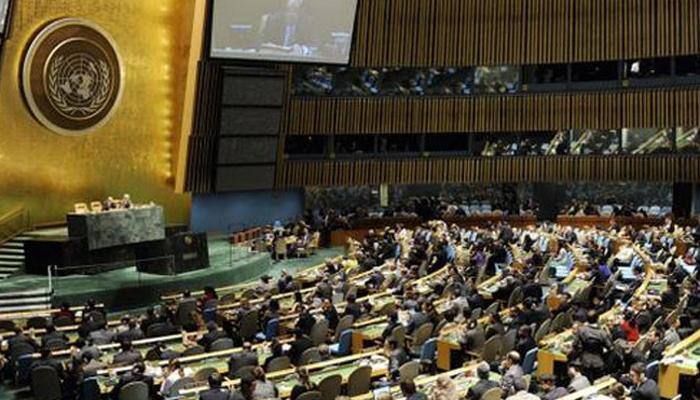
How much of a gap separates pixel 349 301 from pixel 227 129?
11.8m

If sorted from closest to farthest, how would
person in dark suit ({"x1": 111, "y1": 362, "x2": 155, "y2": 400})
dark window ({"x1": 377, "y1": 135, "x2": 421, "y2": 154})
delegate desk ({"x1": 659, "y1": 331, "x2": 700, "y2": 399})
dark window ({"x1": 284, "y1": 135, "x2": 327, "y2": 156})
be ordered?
person in dark suit ({"x1": 111, "y1": 362, "x2": 155, "y2": 400})
delegate desk ({"x1": 659, "y1": 331, "x2": 700, "y2": 399})
dark window ({"x1": 284, "y1": 135, "x2": 327, "y2": 156})
dark window ({"x1": 377, "y1": 135, "x2": 421, "y2": 154})

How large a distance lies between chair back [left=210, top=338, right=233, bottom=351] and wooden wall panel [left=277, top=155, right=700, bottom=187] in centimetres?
1655

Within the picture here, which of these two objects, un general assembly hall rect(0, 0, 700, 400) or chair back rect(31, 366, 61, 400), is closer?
chair back rect(31, 366, 61, 400)

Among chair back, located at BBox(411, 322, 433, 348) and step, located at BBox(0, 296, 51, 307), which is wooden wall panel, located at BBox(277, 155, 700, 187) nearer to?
step, located at BBox(0, 296, 51, 307)

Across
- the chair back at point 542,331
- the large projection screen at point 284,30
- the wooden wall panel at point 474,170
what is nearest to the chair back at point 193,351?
the chair back at point 542,331

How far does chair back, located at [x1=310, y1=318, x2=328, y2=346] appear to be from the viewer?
13.2 m

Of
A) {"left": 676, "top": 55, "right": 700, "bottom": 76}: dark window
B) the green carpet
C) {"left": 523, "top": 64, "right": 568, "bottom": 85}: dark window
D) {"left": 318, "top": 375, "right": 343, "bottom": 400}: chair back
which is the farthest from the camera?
{"left": 523, "top": 64, "right": 568, "bottom": 85}: dark window

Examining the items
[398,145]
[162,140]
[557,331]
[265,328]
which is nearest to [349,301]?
[265,328]

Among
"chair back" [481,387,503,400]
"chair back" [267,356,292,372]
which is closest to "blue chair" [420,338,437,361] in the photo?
"chair back" [267,356,292,372]

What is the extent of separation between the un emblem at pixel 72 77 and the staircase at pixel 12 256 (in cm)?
346

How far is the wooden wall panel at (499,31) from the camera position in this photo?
2781 cm

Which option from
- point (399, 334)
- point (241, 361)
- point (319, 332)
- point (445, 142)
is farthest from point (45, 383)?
point (445, 142)

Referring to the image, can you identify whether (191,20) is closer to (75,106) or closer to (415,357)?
(75,106)

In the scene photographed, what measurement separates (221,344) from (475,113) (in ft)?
63.3
